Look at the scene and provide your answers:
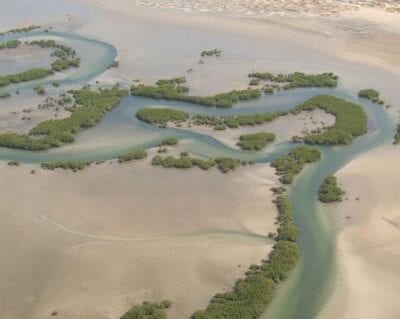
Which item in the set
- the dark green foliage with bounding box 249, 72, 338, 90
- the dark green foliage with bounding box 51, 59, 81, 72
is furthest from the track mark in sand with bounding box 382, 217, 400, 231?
the dark green foliage with bounding box 51, 59, 81, 72


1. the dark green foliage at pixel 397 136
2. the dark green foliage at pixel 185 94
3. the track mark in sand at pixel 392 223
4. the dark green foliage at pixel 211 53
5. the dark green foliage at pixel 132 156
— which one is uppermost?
the dark green foliage at pixel 211 53

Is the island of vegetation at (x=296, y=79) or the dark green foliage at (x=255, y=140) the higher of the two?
the island of vegetation at (x=296, y=79)

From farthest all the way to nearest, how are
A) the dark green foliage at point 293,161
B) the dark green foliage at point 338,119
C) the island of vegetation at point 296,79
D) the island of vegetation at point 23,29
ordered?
the island of vegetation at point 23,29
the island of vegetation at point 296,79
the dark green foliage at point 338,119
the dark green foliage at point 293,161

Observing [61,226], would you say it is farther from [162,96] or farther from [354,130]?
[354,130]

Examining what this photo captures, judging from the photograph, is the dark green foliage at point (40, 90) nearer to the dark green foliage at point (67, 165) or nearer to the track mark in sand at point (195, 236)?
the dark green foliage at point (67, 165)

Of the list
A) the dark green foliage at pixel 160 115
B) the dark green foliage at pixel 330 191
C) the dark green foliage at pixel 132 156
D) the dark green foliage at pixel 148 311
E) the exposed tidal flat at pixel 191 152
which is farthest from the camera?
the dark green foliage at pixel 160 115

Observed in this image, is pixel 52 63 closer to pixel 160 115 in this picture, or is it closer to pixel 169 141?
pixel 160 115

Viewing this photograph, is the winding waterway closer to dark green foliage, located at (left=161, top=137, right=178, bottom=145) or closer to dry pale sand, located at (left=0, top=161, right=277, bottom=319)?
dark green foliage, located at (left=161, top=137, right=178, bottom=145)

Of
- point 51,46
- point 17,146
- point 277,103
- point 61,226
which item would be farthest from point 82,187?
point 51,46

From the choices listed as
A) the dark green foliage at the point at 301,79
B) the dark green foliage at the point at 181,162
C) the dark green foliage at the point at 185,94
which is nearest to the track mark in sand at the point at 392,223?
the dark green foliage at the point at 181,162
